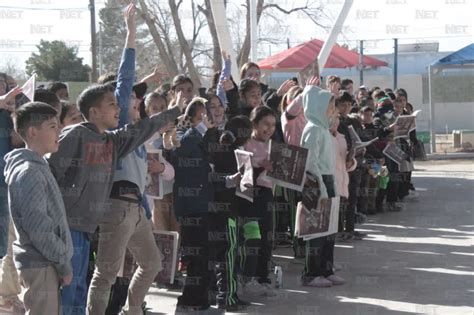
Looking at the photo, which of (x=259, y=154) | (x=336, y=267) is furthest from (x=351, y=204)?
(x=259, y=154)

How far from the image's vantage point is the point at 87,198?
204 inches

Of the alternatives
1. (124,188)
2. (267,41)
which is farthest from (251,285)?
(267,41)

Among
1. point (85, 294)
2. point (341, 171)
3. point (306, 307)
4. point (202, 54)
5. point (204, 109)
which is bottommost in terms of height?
point (306, 307)

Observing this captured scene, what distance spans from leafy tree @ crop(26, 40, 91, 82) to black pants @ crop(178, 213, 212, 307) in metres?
35.1

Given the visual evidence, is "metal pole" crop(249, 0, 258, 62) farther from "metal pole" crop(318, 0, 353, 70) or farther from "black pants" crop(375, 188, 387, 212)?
"black pants" crop(375, 188, 387, 212)

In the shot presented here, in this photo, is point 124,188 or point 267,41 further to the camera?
point 267,41

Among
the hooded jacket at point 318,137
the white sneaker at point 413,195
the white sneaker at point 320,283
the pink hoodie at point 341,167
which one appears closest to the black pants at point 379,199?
the white sneaker at point 413,195

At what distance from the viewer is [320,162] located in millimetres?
7621

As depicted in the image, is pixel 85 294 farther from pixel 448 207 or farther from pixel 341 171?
pixel 448 207

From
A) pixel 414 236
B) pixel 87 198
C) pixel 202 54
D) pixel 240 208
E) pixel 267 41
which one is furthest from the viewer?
pixel 202 54

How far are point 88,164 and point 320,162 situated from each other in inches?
116

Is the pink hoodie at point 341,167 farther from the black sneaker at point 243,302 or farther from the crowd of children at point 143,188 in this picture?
the black sneaker at point 243,302

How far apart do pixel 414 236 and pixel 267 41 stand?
17632mm

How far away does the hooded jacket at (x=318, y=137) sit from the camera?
7574mm
